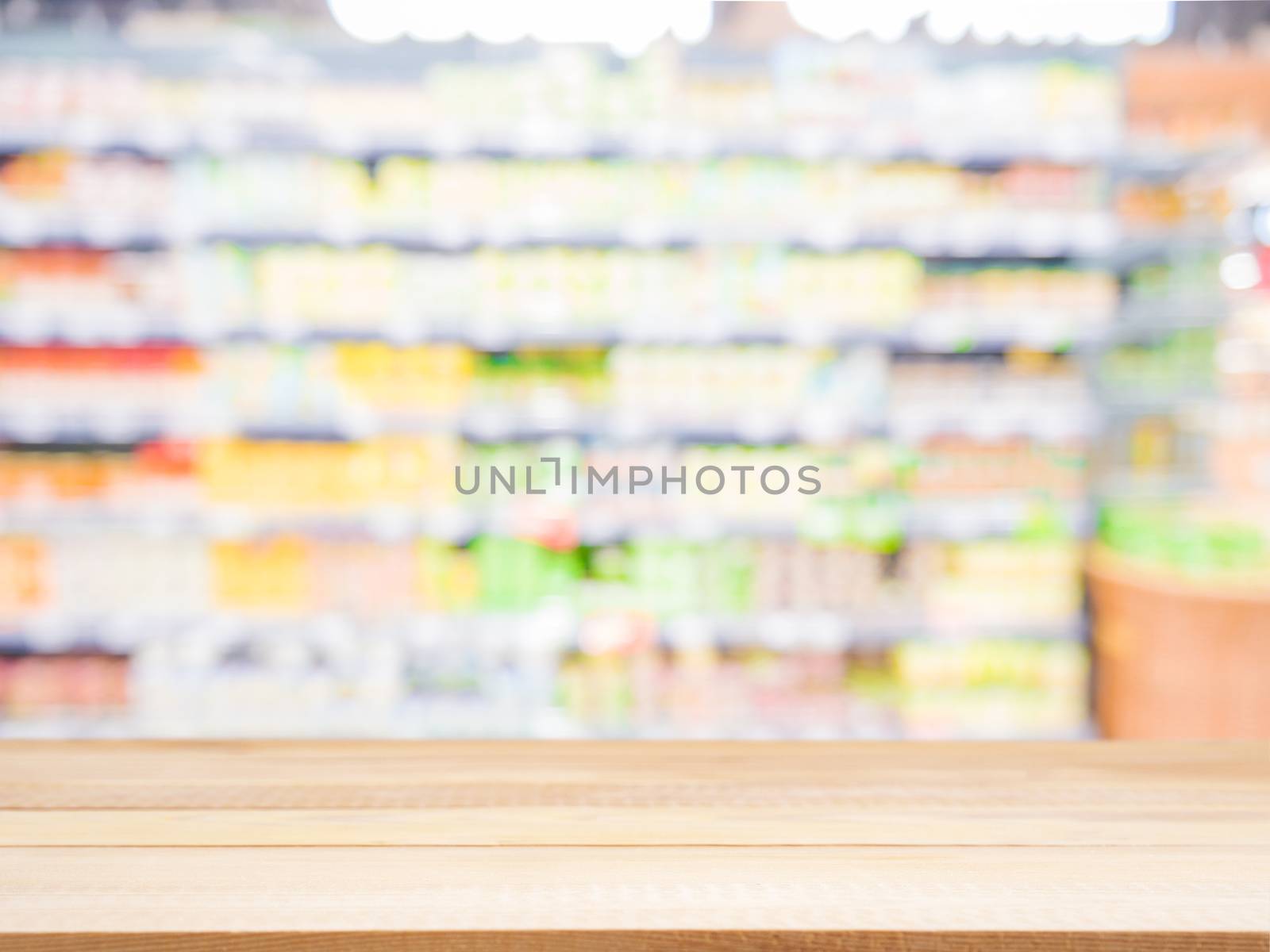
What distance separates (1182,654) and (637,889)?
2.49 metres

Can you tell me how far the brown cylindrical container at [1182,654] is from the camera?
252 centimetres

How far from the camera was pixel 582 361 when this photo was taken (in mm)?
3047

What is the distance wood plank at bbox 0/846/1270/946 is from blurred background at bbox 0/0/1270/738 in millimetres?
2251

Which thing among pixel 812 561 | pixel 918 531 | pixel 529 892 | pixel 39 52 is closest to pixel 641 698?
pixel 812 561

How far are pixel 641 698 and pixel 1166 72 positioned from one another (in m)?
4.76

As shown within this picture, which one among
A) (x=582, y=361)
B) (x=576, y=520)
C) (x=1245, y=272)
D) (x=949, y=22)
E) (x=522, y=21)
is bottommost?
(x=576, y=520)

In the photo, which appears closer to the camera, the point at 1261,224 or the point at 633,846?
the point at 633,846

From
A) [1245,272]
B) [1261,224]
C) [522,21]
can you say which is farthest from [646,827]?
[1245,272]

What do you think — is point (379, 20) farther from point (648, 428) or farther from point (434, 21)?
point (648, 428)

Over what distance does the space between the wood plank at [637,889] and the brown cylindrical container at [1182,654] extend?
82.4 inches

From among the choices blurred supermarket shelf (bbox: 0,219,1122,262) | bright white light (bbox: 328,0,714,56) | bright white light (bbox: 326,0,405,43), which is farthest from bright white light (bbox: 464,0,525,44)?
blurred supermarket shelf (bbox: 0,219,1122,262)

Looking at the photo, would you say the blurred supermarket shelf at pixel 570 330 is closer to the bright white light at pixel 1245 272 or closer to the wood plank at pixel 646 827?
the wood plank at pixel 646 827

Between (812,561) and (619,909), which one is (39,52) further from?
(619,909)

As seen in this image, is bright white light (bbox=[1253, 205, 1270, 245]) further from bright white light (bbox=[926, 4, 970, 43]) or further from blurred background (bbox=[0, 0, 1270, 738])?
bright white light (bbox=[926, 4, 970, 43])
